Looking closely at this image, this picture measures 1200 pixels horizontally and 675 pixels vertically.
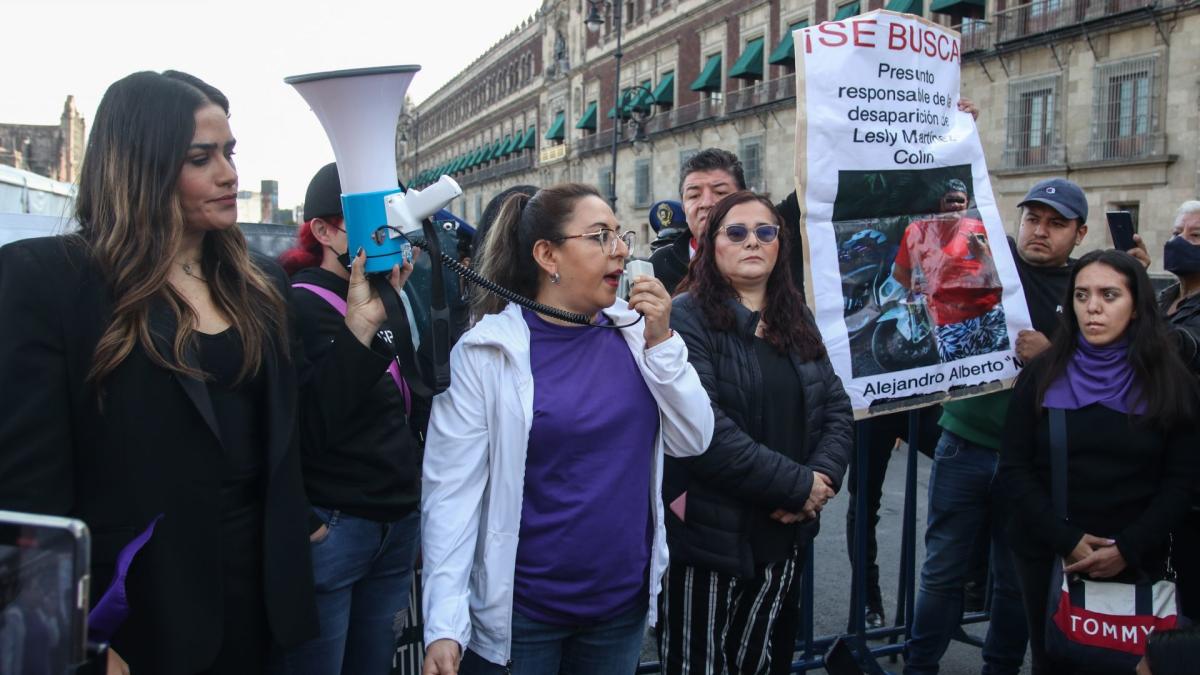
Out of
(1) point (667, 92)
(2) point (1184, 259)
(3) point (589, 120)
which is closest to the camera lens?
(2) point (1184, 259)

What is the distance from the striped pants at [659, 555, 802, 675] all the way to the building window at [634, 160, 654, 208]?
34.5 m

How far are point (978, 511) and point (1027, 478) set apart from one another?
53 centimetres

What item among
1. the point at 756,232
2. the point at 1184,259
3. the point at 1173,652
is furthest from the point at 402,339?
the point at 1184,259

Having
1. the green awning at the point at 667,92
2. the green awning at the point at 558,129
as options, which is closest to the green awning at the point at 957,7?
the green awning at the point at 667,92

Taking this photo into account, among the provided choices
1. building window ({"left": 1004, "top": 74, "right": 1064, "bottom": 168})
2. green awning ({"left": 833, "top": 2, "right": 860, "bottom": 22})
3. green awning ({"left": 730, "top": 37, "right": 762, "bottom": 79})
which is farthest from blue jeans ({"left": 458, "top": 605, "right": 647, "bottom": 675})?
green awning ({"left": 730, "top": 37, "right": 762, "bottom": 79})

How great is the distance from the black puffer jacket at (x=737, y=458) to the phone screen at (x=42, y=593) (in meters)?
1.76

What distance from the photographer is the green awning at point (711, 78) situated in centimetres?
3266

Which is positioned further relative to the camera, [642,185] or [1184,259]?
[642,185]

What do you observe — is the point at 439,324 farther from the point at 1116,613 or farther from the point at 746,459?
the point at 1116,613

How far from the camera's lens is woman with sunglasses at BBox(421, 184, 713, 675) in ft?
6.77

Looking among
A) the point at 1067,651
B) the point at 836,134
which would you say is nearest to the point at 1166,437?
the point at 1067,651

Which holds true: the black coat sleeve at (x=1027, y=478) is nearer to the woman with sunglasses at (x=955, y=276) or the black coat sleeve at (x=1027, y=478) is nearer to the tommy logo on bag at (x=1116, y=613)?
the tommy logo on bag at (x=1116, y=613)

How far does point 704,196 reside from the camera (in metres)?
3.70

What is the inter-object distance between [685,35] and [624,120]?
206 inches
